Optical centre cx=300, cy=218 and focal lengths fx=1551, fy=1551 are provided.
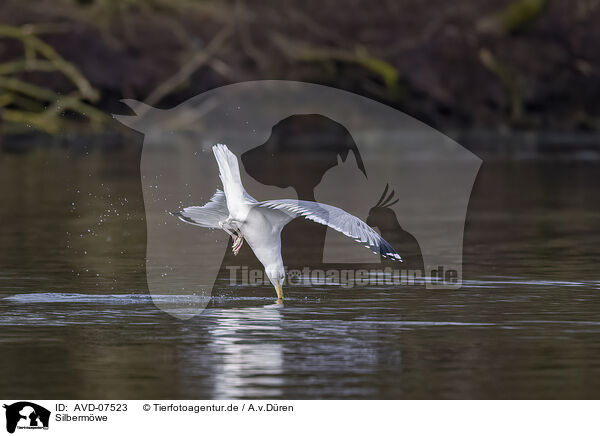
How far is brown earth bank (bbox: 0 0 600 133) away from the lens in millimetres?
40344

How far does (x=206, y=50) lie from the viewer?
133 ft

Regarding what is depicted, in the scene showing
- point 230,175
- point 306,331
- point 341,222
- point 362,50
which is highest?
point 362,50

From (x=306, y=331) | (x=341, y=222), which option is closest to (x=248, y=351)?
(x=306, y=331)

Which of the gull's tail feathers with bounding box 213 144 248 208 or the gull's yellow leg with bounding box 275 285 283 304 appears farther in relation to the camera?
the gull's yellow leg with bounding box 275 285 283 304

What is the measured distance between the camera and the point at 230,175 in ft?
38.4

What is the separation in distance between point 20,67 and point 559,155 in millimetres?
12276

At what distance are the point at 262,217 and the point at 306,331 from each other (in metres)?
1.28

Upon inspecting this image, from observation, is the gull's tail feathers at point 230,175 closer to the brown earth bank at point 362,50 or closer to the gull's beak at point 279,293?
the gull's beak at point 279,293

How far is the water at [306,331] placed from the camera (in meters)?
8.94

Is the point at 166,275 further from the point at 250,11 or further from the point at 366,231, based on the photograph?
the point at 250,11
